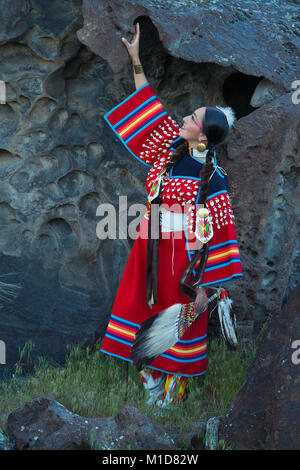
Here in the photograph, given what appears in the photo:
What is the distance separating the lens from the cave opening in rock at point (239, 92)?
4.24 meters

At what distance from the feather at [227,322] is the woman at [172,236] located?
11cm

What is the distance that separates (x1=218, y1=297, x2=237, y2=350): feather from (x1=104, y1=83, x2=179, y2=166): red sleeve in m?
0.94

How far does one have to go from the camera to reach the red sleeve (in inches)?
145

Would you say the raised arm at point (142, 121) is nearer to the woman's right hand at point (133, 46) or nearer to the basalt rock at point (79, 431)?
the woman's right hand at point (133, 46)

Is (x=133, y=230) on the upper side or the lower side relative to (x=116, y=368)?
upper

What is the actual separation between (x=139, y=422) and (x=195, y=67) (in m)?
2.26

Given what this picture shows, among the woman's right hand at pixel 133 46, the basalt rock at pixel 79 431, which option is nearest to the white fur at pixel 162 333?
the basalt rock at pixel 79 431

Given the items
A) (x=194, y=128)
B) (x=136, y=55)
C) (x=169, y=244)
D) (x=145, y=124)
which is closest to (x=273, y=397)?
(x=169, y=244)

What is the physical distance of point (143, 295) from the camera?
374 cm

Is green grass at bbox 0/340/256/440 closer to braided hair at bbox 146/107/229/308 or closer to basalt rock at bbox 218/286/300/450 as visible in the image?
basalt rock at bbox 218/286/300/450

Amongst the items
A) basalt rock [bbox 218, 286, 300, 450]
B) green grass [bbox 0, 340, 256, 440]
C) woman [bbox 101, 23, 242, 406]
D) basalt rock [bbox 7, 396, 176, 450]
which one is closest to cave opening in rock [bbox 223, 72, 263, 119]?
woman [bbox 101, 23, 242, 406]

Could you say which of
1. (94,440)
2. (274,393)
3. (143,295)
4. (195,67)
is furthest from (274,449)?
(195,67)

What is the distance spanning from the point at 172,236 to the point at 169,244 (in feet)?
0.17
